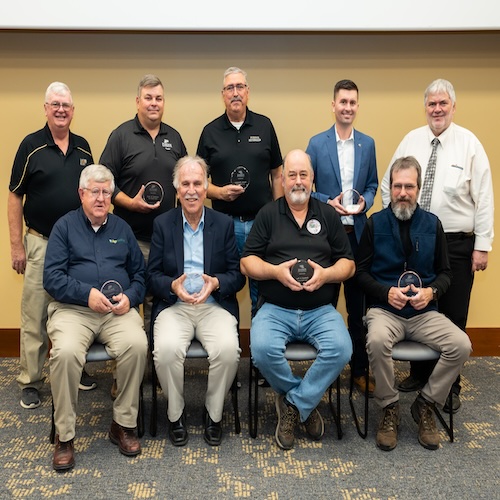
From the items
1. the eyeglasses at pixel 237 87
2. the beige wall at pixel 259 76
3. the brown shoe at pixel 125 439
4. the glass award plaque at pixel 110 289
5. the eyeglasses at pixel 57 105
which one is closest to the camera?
the brown shoe at pixel 125 439

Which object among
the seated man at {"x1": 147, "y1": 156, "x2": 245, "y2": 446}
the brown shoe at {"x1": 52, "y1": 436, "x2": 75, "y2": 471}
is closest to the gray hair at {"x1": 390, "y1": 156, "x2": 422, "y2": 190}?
the seated man at {"x1": 147, "y1": 156, "x2": 245, "y2": 446}

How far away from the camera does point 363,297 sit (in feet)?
11.4

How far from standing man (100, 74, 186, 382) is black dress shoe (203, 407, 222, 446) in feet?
4.37

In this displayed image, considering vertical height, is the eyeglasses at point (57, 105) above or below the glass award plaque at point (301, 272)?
above

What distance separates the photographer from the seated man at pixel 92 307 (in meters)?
2.74

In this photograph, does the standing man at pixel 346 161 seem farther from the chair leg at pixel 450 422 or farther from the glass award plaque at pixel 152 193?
the glass award plaque at pixel 152 193

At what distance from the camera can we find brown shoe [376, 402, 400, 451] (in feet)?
9.53

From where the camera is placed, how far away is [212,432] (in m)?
2.98

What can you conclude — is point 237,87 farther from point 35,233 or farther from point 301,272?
point 35,233

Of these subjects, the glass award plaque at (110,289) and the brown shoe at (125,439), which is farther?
the glass award plaque at (110,289)

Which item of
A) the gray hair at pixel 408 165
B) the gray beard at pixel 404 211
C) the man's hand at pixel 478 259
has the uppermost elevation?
the gray hair at pixel 408 165

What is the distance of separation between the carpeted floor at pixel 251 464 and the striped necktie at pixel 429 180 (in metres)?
1.36

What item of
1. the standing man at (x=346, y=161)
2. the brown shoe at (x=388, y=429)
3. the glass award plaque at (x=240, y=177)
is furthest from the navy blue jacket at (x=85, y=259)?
the brown shoe at (x=388, y=429)
